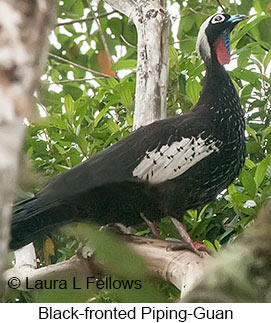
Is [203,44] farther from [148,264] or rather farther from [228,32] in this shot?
[148,264]

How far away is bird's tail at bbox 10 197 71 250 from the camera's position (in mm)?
744

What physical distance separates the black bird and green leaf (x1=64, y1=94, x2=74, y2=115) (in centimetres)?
8

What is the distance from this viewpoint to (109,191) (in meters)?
0.77

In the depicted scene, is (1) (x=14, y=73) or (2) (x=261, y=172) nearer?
(1) (x=14, y=73)

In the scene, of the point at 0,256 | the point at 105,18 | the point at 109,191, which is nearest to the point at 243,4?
the point at 105,18

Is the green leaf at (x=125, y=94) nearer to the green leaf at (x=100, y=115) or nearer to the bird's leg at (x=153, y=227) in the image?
the green leaf at (x=100, y=115)

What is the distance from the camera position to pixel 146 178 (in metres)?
0.77

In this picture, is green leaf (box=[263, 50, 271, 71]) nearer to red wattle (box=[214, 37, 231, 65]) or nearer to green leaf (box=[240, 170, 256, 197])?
red wattle (box=[214, 37, 231, 65])

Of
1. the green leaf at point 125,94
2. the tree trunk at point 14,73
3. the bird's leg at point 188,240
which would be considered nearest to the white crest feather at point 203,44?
the green leaf at point 125,94

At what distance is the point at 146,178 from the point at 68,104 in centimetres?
15

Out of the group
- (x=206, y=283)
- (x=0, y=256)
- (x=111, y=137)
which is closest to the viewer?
(x=0, y=256)

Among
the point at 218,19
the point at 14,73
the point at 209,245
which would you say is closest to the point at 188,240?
the point at 209,245

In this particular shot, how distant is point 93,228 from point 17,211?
0.30 feet

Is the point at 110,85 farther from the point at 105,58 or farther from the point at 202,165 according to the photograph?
the point at 202,165
